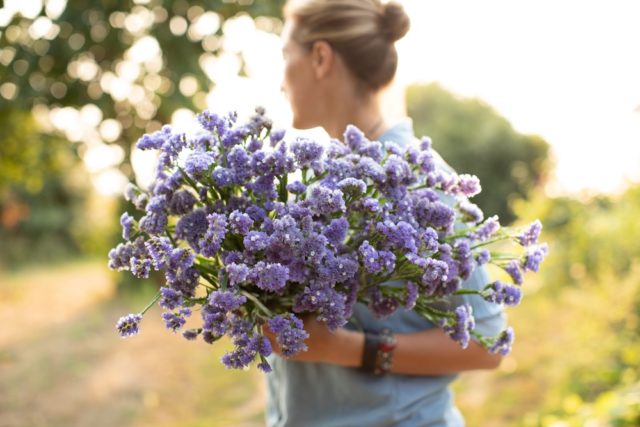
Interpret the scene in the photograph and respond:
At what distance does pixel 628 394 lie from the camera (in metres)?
3.73

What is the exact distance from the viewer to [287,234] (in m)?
1.39

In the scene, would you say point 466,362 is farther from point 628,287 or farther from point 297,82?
point 628,287

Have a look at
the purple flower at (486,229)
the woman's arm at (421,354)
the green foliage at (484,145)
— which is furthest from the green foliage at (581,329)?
the green foliage at (484,145)

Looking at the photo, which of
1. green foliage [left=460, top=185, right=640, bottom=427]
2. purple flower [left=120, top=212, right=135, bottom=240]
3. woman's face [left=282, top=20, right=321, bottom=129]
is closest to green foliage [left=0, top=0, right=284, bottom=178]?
green foliage [left=460, top=185, right=640, bottom=427]

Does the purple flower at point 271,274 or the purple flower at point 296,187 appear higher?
the purple flower at point 296,187

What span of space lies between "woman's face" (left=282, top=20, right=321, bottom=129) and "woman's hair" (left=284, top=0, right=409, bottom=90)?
0.03 meters

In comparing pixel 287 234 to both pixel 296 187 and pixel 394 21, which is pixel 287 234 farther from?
pixel 394 21

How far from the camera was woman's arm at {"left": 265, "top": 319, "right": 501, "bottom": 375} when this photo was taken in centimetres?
185

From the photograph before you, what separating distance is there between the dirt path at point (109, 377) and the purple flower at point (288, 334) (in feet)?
16.9

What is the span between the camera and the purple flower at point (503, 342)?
179 cm

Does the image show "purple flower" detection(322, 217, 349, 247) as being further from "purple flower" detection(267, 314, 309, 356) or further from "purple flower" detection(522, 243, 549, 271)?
"purple flower" detection(522, 243, 549, 271)

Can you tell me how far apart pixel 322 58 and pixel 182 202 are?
0.81 metres

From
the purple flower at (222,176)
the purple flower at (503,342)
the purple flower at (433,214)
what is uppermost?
the purple flower at (222,176)

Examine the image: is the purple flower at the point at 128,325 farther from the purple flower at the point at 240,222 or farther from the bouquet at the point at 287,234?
the purple flower at the point at 240,222
